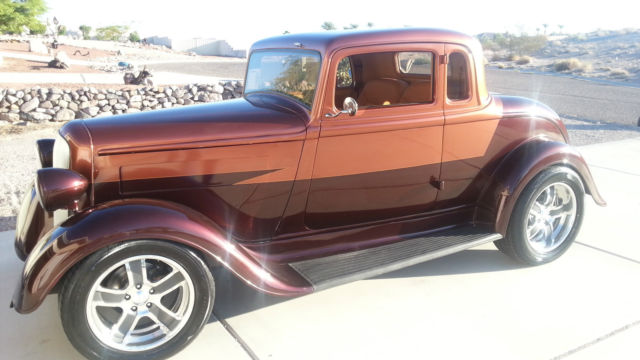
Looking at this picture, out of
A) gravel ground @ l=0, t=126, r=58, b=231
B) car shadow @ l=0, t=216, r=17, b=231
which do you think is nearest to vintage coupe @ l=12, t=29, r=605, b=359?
car shadow @ l=0, t=216, r=17, b=231

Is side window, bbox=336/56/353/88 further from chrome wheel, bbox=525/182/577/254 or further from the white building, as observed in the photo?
the white building

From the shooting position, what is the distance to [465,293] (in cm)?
310

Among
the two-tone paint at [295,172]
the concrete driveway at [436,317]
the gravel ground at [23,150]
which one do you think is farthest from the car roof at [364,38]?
the gravel ground at [23,150]

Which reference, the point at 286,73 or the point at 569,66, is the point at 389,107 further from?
the point at 569,66

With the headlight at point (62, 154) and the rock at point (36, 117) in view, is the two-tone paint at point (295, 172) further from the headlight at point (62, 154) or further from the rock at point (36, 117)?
the rock at point (36, 117)

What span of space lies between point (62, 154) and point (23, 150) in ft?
15.9

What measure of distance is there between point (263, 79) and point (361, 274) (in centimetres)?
156

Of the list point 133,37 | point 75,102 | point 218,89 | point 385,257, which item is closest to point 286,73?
point 385,257

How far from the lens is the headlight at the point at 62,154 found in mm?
2553

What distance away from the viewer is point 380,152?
9.87 ft

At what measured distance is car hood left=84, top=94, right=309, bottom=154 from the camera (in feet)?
8.26

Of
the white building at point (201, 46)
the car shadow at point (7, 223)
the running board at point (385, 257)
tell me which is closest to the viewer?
the running board at point (385, 257)

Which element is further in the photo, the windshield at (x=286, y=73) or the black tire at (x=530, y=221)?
the black tire at (x=530, y=221)

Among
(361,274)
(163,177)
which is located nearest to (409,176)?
(361,274)
